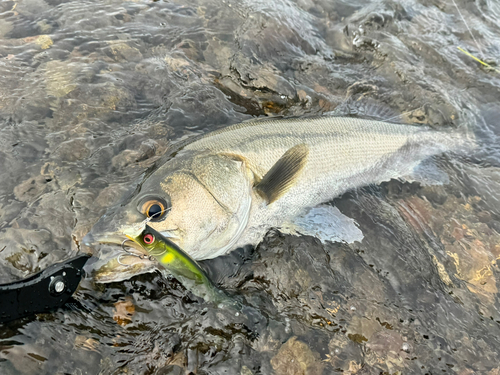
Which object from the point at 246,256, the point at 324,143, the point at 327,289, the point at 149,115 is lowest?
the point at 327,289

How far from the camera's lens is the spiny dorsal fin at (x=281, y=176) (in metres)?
3.09

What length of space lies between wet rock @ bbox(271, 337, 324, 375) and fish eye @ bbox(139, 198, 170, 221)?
1387 mm

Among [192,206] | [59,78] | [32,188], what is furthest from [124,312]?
[59,78]

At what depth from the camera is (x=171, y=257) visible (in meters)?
2.19

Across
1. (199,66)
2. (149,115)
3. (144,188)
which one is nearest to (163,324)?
(144,188)

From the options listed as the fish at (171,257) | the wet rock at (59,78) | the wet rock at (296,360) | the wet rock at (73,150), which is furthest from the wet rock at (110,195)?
the wet rock at (296,360)

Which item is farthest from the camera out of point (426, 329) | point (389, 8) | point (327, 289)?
point (389, 8)

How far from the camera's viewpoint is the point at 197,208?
2654mm

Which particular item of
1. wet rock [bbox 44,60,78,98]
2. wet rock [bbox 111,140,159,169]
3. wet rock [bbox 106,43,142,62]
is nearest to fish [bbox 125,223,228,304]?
wet rock [bbox 111,140,159,169]

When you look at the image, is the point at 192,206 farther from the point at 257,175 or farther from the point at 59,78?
the point at 59,78

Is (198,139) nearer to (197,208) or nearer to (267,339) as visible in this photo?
(197,208)

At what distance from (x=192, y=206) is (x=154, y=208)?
1.01ft

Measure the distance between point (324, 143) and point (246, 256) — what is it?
1463 mm

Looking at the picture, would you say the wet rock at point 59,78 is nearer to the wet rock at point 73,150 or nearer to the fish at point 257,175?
the wet rock at point 73,150
